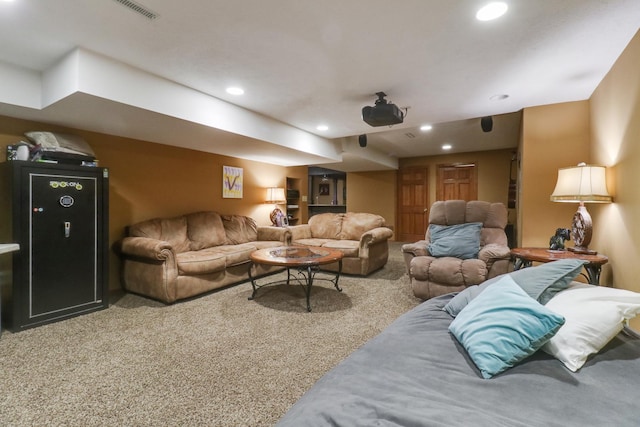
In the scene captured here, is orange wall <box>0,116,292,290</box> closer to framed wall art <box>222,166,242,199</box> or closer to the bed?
framed wall art <box>222,166,242,199</box>

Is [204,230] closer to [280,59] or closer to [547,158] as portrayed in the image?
[280,59]

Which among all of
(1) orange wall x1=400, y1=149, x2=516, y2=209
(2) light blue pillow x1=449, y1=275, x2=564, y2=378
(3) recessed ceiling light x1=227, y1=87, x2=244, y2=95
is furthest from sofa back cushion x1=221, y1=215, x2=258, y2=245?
(1) orange wall x1=400, y1=149, x2=516, y2=209

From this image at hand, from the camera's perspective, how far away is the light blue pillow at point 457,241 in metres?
3.27

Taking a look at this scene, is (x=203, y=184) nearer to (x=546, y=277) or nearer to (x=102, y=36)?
(x=102, y=36)

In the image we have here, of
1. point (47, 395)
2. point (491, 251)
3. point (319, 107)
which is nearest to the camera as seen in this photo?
point (47, 395)

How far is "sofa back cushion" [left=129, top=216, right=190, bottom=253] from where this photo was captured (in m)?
3.70

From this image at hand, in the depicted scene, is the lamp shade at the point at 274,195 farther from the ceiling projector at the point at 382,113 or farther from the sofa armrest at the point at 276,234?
the ceiling projector at the point at 382,113

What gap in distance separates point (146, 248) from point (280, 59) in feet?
7.92

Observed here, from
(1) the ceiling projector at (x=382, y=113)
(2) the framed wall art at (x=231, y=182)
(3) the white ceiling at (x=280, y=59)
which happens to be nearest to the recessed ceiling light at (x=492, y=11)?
(3) the white ceiling at (x=280, y=59)

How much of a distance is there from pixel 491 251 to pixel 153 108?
Answer: 3.59 meters

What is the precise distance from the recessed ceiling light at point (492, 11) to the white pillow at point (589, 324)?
5.57 feet

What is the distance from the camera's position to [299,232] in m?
5.29

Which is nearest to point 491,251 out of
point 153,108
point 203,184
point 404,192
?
point 153,108

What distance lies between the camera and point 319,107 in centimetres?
364
